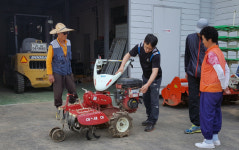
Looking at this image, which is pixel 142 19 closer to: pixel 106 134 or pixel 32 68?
pixel 32 68

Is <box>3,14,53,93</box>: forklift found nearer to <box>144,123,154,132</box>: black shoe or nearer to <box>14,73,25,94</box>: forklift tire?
<box>14,73,25,94</box>: forklift tire

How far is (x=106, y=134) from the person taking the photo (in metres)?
4.29

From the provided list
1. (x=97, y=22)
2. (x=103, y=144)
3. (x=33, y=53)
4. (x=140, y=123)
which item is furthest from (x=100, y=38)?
(x=103, y=144)

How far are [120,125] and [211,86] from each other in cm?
153

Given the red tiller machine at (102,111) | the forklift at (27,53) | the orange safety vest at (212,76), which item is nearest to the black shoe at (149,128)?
the red tiller machine at (102,111)

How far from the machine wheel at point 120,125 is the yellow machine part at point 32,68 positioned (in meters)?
4.99

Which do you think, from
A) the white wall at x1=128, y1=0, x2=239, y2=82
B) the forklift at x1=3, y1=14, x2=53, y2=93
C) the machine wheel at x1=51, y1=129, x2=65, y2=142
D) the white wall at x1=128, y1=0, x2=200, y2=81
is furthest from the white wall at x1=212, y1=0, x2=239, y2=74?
the machine wheel at x1=51, y1=129, x2=65, y2=142

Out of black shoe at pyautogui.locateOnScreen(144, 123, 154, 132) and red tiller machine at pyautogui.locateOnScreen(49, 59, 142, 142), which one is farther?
black shoe at pyautogui.locateOnScreen(144, 123, 154, 132)

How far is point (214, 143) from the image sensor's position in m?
3.79

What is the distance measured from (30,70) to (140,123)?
482 cm

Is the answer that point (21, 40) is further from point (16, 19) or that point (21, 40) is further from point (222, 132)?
point (222, 132)

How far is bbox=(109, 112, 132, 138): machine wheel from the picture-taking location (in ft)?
13.2

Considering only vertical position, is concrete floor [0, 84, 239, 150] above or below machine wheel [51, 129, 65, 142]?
below

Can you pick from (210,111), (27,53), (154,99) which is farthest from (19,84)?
(210,111)
